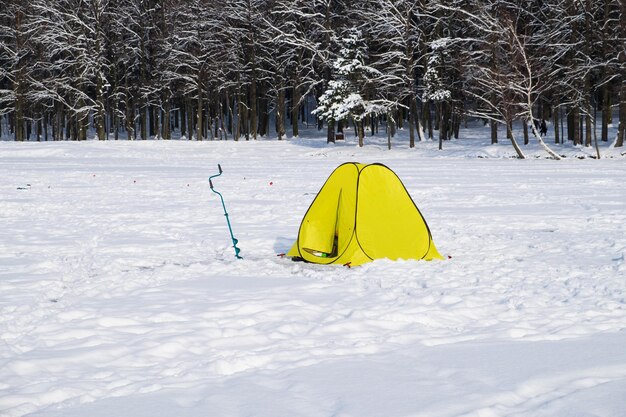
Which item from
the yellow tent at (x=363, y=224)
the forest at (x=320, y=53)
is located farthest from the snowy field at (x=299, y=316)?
the forest at (x=320, y=53)

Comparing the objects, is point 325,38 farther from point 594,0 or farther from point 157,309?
point 157,309

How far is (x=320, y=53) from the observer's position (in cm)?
4544

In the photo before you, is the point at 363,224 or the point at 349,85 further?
the point at 349,85

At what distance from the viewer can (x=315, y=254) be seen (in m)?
10.4

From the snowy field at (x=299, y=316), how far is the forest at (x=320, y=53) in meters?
23.6

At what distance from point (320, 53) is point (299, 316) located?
40130 mm

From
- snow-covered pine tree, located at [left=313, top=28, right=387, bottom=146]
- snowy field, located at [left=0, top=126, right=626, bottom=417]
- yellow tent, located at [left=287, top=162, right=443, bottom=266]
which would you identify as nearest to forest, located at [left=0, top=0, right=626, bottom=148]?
snow-covered pine tree, located at [left=313, top=28, right=387, bottom=146]

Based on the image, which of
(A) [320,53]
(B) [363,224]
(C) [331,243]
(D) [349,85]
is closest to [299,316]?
(B) [363,224]

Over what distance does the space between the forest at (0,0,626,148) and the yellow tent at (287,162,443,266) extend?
1076 inches

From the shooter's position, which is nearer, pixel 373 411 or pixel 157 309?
pixel 373 411

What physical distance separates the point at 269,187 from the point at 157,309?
13385 mm

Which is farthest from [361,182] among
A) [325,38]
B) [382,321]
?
[325,38]

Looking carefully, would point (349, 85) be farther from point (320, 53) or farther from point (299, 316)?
point (299, 316)

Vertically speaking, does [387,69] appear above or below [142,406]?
above
